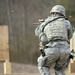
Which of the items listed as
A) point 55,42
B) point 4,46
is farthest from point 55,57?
A: point 4,46

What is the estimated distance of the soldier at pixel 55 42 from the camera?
22.5ft

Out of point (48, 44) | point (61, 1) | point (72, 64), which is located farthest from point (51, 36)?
point (61, 1)

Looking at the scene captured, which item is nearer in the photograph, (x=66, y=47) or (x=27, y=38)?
(x=66, y=47)

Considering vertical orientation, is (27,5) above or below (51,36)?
above

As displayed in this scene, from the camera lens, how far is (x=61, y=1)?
13.9 metres

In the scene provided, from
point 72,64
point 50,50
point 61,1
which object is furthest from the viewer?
point 61,1

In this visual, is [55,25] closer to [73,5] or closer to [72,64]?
[72,64]

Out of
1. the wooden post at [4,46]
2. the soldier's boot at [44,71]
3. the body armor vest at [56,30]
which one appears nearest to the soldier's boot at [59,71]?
the soldier's boot at [44,71]

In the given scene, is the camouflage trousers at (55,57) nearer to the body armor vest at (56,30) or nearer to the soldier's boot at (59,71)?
the soldier's boot at (59,71)

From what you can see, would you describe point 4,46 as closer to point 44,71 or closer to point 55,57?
point 44,71

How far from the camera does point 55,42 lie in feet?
22.6

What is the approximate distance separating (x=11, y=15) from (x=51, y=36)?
7447 mm

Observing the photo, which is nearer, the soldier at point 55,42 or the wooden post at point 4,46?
the soldier at point 55,42

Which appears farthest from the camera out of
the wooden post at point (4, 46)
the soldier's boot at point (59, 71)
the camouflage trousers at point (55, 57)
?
the wooden post at point (4, 46)
